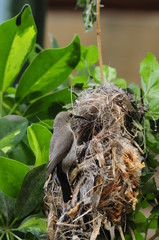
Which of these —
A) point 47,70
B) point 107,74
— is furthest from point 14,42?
point 107,74

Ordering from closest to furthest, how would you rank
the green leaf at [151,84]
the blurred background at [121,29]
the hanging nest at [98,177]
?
the hanging nest at [98,177] < the green leaf at [151,84] < the blurred background at [121,29]

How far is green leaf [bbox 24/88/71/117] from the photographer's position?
109 centimetres

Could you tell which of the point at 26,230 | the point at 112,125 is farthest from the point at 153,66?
the point at 26,230

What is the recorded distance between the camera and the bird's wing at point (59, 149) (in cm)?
88

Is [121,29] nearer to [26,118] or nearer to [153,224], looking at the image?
[26,118]

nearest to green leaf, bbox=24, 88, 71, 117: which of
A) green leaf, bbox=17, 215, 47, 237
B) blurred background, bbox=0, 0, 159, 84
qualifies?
green leaf, bbox=17, 215, 47, 237

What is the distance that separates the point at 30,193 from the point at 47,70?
0.98 ft

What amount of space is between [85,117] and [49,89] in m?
0.22

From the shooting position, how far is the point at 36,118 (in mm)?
1147

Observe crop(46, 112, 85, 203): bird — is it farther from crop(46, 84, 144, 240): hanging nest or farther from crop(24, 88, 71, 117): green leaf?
crop(24, 88, 71, 117): green leaf

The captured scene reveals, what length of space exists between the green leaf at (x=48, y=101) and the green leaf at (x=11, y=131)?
9 centimetres

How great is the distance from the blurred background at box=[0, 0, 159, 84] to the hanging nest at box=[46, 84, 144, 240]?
2.28 metres

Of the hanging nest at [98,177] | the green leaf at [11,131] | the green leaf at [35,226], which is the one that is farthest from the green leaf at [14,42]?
the green leaf at [35,226]

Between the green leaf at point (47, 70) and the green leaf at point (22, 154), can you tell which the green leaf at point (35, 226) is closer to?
the green leaf at point (22, 154)
